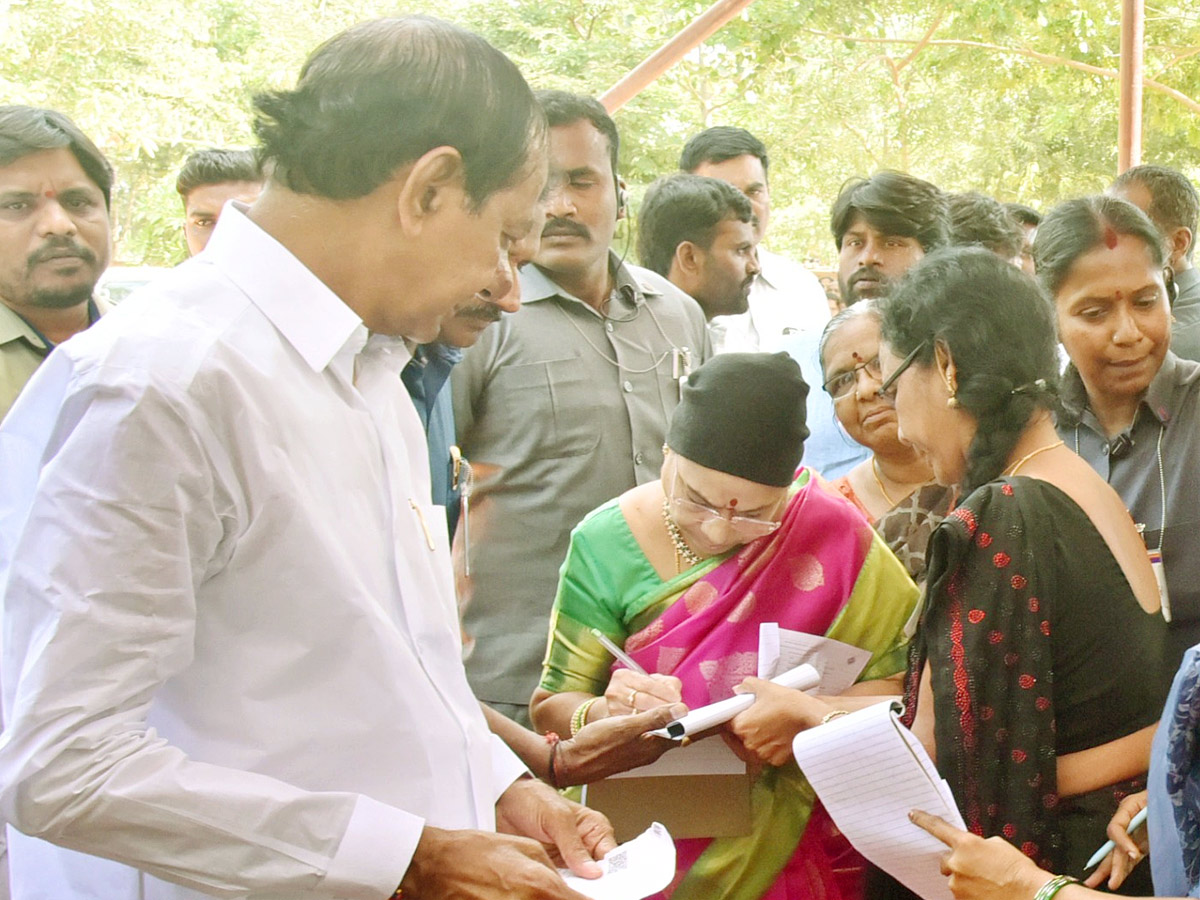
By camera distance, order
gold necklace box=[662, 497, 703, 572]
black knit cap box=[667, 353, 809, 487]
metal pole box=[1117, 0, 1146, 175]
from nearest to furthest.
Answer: black knit cap box=[667, 353, 809, 487]
gold necklace box=[662, 497, 703, 572]
metal pole box=[1117, 0, 1146, 175]

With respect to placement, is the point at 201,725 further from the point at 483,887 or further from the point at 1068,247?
the point at 1068,247

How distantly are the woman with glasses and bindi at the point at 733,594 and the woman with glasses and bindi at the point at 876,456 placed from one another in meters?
0.35

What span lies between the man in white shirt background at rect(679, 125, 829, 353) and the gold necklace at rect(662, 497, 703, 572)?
91.1 inches

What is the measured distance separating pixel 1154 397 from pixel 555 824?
1.83 metres

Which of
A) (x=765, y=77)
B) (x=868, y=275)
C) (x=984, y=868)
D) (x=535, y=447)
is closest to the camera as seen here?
(x=984, y=868)

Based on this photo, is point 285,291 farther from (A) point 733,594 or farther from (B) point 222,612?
(A) point 733,594

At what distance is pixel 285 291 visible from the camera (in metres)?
1.40

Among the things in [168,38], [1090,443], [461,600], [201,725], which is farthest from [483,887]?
[168,38]

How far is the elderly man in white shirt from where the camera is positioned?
1202 mm

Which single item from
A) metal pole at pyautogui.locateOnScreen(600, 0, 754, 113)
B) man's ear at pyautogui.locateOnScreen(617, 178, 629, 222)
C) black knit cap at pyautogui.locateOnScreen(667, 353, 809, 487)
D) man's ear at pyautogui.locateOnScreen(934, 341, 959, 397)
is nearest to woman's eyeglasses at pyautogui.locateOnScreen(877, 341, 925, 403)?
man's ear at pyautogui.locateOnScreen(934, 341, 959, 397)

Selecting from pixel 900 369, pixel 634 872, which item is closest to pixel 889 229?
pixel 900 369

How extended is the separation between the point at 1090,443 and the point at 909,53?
31.5 ft

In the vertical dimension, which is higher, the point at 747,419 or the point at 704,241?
the point at 747,419

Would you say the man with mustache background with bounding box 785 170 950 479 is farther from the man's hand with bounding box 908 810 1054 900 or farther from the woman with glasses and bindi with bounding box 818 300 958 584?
the man's hand with bounding box 908 810 1054 900
